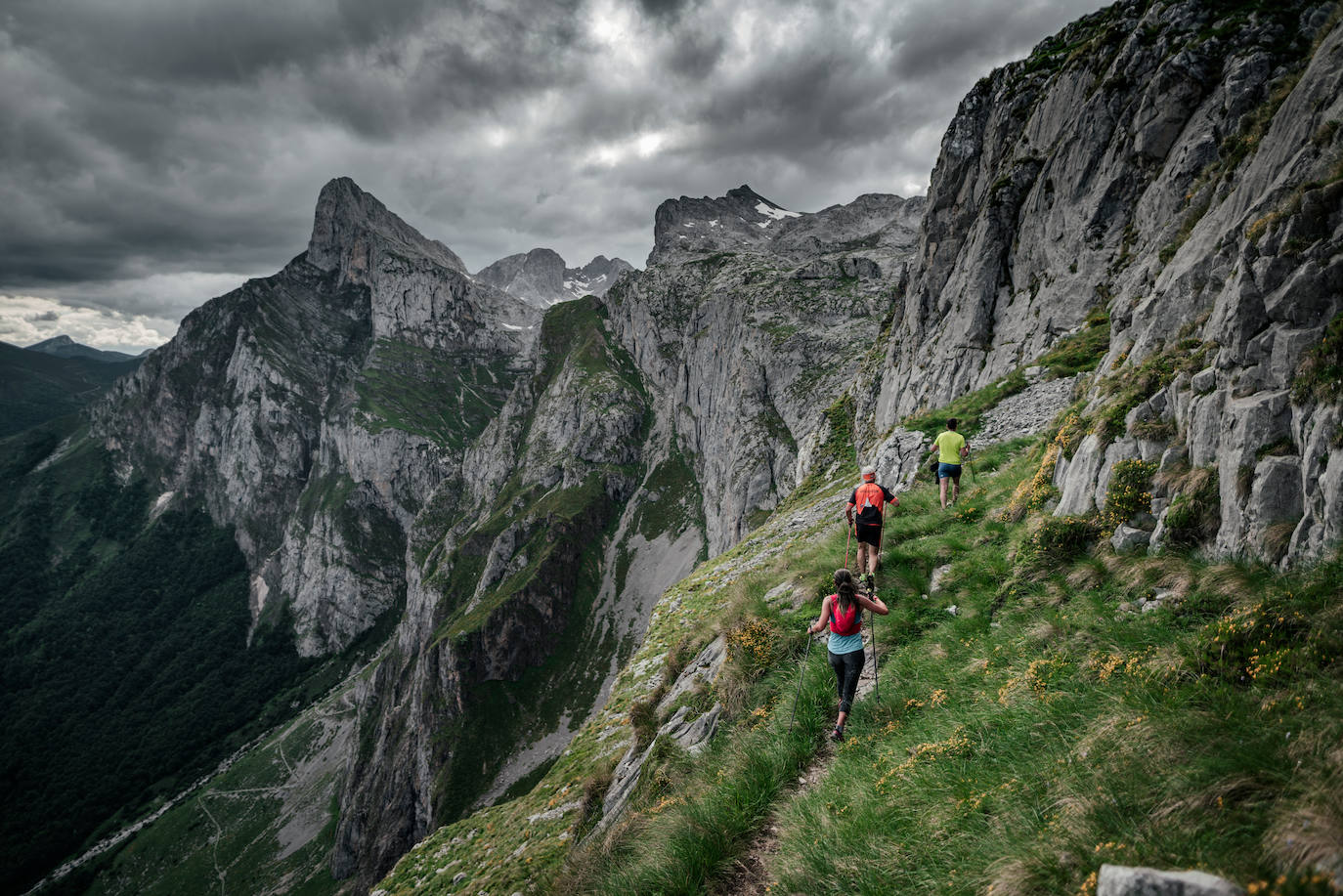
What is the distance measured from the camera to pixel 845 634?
8891 mm

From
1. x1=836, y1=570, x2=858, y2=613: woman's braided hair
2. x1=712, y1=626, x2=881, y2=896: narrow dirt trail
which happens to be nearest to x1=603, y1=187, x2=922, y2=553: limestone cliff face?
x1=836, y1=570, x2=858, y2=613: woman's braided hair

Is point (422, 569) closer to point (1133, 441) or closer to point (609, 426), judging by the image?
point (609, 426)

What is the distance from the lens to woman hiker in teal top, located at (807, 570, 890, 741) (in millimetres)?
8805

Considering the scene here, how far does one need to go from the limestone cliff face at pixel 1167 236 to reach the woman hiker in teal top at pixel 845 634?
5604 millimetres

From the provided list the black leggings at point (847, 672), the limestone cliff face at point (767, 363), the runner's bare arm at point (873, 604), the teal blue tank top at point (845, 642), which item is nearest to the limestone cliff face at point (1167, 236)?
the runner's bare arm at point (873, 604)

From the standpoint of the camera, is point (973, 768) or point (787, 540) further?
point (787, 540)

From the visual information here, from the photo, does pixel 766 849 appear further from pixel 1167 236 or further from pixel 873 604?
pixel 1167 236

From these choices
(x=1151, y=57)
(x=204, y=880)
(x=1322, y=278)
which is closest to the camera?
(x=1322, y=278)

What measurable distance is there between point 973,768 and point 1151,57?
4760 cm

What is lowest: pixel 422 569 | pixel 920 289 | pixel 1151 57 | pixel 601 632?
pixel 601 632

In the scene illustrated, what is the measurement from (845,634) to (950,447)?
36.6 ft

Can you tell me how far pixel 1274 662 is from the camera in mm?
4988

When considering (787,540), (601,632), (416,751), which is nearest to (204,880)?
(416,751)

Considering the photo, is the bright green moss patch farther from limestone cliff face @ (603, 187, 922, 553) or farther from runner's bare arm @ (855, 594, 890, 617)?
limestone cliff face @ (603, 187, 922, 553)
